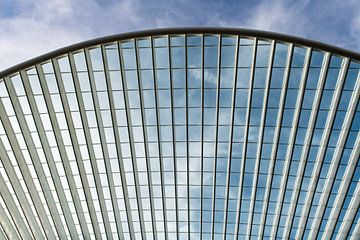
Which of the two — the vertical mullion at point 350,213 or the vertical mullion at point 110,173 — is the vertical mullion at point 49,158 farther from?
the vertical mullion at point 350,213

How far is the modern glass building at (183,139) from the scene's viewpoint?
89.9ft

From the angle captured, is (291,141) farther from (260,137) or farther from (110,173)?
(110,173)

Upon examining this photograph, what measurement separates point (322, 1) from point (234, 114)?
10109 millimetres

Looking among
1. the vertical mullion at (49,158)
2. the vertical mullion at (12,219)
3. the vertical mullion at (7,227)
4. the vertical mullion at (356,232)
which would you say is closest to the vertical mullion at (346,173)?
the vertical mullion at (356,232)

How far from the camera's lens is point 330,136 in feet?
100

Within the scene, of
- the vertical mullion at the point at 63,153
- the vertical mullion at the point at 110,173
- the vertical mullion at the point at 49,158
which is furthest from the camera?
the vertical mullion at the point at 49,158

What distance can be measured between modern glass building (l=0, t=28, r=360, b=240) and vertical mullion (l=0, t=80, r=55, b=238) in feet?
0.29

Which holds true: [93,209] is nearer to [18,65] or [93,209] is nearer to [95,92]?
[95,92]

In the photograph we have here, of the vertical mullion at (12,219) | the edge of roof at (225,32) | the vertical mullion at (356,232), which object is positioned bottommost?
the vertical mullion at (356,232)

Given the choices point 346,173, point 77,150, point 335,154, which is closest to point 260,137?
point 335,154

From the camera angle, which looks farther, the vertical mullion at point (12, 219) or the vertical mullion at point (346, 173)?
the vertical mullion at point (12, 219)

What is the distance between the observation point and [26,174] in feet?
108

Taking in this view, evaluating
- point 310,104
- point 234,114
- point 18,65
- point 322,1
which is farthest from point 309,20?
point 18,65

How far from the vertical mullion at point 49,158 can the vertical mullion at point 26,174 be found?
1.72 m
